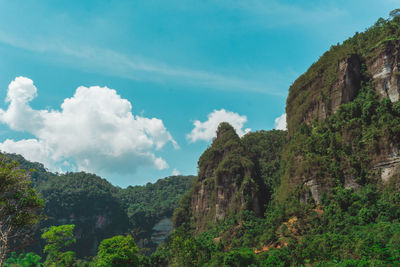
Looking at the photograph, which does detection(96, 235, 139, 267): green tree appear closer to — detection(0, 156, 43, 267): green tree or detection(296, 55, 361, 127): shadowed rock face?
→ detection(0, 156, 43, 267): green tree

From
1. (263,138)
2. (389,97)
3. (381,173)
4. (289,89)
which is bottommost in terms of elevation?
(381,173)

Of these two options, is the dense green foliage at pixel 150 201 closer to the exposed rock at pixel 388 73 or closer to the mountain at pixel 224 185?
the mountain at pixel 224 185

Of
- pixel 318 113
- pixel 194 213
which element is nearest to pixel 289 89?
pixel 318 113

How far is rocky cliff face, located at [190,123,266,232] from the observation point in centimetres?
6699

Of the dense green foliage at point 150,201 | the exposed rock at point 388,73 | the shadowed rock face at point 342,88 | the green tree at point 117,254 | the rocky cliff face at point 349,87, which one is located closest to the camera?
the green tree at point 117,254

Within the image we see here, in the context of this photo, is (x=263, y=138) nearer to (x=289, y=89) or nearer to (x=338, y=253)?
(x=289, y=89)

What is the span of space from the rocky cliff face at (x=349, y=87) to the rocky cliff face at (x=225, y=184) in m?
13.8

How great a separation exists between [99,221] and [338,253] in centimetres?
10822

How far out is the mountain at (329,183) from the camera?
34719 mm

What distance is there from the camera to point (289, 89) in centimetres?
7188

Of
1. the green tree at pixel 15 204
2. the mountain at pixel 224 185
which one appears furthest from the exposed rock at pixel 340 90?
the green tree at pixel 15 204

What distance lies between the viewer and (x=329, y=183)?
157ft

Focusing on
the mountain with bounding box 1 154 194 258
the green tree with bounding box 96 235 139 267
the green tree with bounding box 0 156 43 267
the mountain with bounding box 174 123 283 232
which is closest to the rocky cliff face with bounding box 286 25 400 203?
the mountain with bounding box 174 123 283 232

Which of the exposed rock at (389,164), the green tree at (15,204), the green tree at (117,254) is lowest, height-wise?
the green tree at (117,254)
